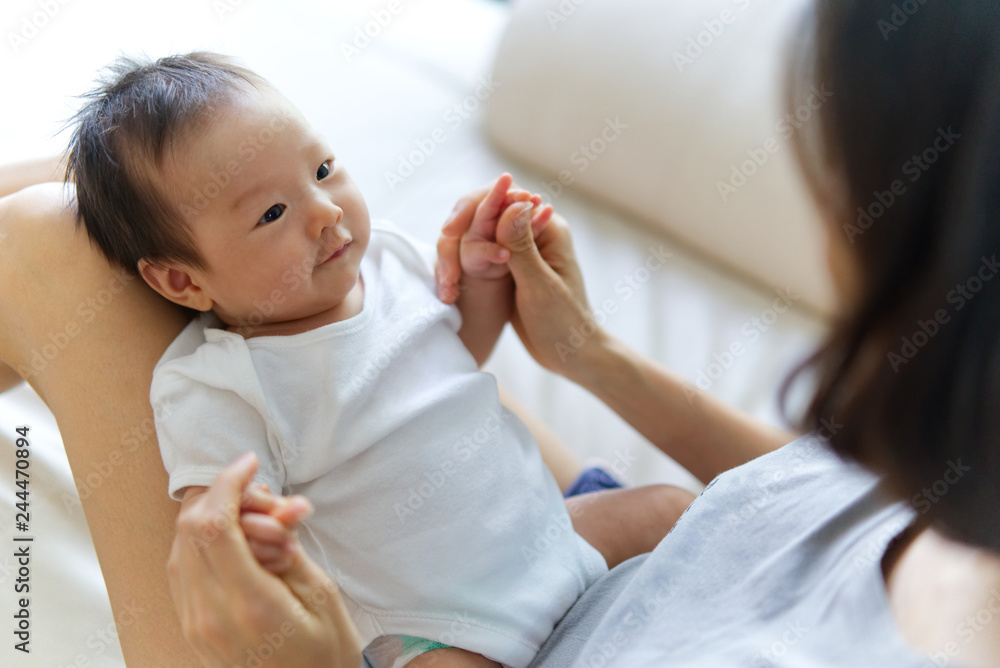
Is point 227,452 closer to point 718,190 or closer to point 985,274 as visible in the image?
point 985,274

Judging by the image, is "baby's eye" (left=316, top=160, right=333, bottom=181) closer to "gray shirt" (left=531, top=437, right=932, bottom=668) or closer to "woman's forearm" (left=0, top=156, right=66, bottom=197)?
"woman's forearm" (left=0, top=156, right=66, bottom=197)

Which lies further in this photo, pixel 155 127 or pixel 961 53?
pixel 155 127

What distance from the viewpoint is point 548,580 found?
0.80m

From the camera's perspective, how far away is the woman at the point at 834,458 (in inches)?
20.8

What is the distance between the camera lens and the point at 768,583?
655 mm

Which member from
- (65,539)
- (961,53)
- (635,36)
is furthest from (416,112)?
(961,53)

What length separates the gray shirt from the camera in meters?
0.60

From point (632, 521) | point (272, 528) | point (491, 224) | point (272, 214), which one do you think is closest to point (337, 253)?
point (272, 214)

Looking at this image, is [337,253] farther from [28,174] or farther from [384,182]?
[384,182]

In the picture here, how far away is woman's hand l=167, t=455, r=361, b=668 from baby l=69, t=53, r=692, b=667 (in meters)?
0.15

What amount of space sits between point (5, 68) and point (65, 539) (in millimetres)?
1117

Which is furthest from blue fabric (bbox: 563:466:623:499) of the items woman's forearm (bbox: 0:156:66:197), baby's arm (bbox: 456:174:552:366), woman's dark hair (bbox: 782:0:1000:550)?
woman's forearm (bbox: 0:156:66:197)

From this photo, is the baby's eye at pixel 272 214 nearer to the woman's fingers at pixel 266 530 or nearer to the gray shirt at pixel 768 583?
the woman's fingers at pixel 266 530

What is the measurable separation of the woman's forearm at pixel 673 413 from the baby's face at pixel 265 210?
33 centimetres
